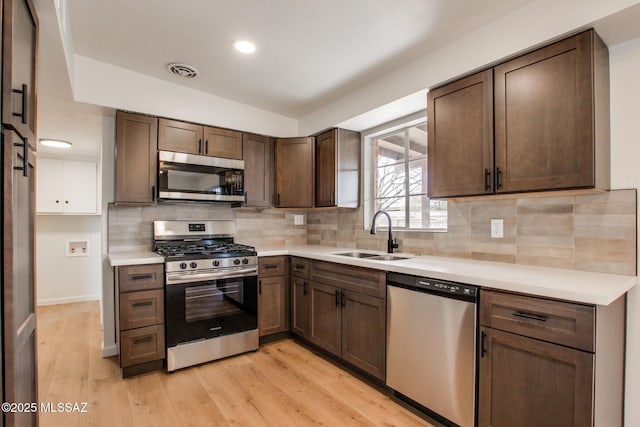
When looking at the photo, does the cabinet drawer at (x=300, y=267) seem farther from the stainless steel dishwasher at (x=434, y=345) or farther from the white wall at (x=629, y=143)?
→ the white wall at (x=629, y=143)

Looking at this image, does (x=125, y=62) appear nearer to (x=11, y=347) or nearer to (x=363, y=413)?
(x=11, y=347)

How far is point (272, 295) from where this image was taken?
311cm

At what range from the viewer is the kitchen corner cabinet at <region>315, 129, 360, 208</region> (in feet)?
10.6

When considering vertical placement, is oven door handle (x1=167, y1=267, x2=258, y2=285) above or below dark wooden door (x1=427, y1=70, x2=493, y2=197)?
below

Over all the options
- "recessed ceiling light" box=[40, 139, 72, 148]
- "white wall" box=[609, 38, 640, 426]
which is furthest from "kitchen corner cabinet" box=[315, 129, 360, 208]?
"recessed ceiling light" box=[40, 139, 72, 148]

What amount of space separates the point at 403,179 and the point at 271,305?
5.73ft

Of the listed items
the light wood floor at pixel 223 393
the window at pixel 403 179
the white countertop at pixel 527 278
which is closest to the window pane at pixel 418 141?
the window at pixel 403 179

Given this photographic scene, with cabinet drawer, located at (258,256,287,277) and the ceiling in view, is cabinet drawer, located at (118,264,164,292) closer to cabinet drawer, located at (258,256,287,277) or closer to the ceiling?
cabinet drawer, located at (258,256,287,277)

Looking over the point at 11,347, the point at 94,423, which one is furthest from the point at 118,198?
the point at 11,347

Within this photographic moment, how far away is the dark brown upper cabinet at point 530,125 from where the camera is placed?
1.59 m

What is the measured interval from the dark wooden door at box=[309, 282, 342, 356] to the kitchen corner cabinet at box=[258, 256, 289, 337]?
1.22 feet

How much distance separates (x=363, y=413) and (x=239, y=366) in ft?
3.76

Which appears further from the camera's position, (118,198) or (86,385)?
(118,198)

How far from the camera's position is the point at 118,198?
2664mm
